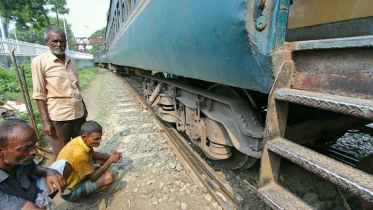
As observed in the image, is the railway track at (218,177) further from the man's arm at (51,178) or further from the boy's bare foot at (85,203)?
the man's arm at (51,178)

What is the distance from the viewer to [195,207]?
232 cm

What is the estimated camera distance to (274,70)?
123 centimetres

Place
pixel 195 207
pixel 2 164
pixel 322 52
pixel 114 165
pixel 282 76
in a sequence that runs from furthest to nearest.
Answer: pixel 114 165 → pixel 195 207 → pixel 2 164 → pixel 282 76 → pixel 322 52

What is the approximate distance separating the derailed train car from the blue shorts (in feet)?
4.66

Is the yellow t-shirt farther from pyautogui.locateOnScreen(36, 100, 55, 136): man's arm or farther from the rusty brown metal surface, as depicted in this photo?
the rusty brown metal surface

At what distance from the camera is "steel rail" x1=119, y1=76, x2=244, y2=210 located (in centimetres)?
219

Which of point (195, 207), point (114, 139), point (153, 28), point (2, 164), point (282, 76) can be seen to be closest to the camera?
point (282, 76)

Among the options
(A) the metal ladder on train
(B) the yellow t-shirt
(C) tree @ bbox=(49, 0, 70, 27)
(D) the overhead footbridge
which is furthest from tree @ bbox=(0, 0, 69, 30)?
(A) the metal ladder on train

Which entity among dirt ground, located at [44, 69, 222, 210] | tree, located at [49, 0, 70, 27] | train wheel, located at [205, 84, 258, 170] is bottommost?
dirt ground, located at [44, 69, 222, 210]

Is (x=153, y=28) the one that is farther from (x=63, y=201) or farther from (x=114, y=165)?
(x=63, y=201)

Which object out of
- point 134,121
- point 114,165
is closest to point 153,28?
point 114,165

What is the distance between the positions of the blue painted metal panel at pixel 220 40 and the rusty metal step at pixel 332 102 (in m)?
0.17

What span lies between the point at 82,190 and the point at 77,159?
0.40 metres

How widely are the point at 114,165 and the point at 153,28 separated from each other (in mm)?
2153
